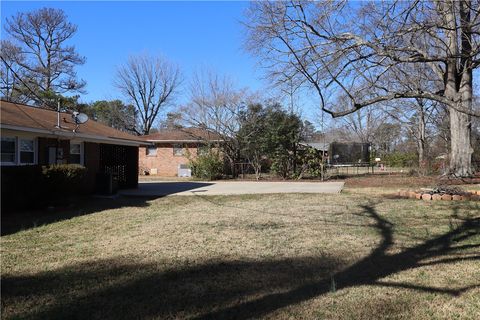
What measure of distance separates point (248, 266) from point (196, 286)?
1.05 meters

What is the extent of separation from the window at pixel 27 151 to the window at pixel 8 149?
13.3 inches

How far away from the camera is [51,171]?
12.6m

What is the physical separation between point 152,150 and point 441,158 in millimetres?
20636

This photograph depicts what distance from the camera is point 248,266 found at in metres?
6.11

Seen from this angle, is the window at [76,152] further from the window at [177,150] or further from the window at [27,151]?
the window at [177,150]

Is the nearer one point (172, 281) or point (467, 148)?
point (172, 281)

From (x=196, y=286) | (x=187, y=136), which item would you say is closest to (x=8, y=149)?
(x=196, y=286)

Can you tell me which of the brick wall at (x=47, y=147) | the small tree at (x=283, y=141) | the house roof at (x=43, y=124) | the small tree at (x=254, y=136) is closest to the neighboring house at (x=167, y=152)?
the small tree at (x=254, y=136)

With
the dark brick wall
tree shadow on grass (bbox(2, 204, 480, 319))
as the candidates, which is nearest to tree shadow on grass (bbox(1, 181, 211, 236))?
the dark brick wall

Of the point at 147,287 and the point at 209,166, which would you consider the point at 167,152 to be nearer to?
the point at 209,166

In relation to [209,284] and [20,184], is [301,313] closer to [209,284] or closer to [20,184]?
[209,284]

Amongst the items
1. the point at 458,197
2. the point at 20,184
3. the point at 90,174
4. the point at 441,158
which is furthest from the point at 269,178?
the point at 20,184

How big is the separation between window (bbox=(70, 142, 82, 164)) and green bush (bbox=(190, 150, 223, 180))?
1117cm

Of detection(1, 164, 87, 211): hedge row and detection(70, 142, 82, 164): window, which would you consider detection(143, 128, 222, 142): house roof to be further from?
detection(1, 164, 87, 211): hedge row
